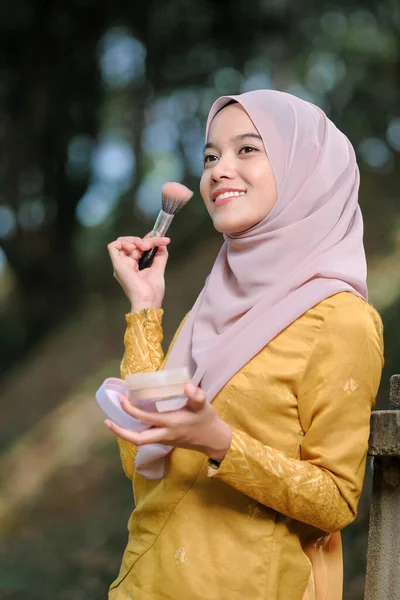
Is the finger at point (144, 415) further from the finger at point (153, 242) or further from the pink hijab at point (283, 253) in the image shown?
the finger at point (153, 242)

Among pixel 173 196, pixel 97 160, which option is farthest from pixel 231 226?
pixel 97 160

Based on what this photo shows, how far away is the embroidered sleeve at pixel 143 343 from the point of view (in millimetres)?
1354

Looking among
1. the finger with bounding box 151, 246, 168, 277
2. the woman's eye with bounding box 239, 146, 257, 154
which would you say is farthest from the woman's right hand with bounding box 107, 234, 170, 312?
the woman's eye with bounding box 239, 146, 257, 154

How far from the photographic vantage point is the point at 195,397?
3.13 ft

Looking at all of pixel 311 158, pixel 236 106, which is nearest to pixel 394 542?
pixel 311 158

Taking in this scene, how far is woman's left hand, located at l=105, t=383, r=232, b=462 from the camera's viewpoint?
98 centimetres

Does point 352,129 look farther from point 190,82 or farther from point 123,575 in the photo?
point 123,575

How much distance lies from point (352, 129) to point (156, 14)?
1592 mm

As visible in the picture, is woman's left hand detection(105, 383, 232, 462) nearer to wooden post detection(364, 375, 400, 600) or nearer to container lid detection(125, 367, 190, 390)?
container lid detection(125, 367, 190, 390)

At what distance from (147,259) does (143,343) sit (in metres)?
0.18

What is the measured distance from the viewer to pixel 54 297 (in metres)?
6.20

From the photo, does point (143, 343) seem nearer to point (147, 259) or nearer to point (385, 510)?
point (147, 259)

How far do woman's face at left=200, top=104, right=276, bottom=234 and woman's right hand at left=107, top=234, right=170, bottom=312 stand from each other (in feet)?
0.70

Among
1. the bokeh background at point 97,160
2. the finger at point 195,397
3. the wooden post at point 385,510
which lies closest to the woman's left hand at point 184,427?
the finger at point 195,397
